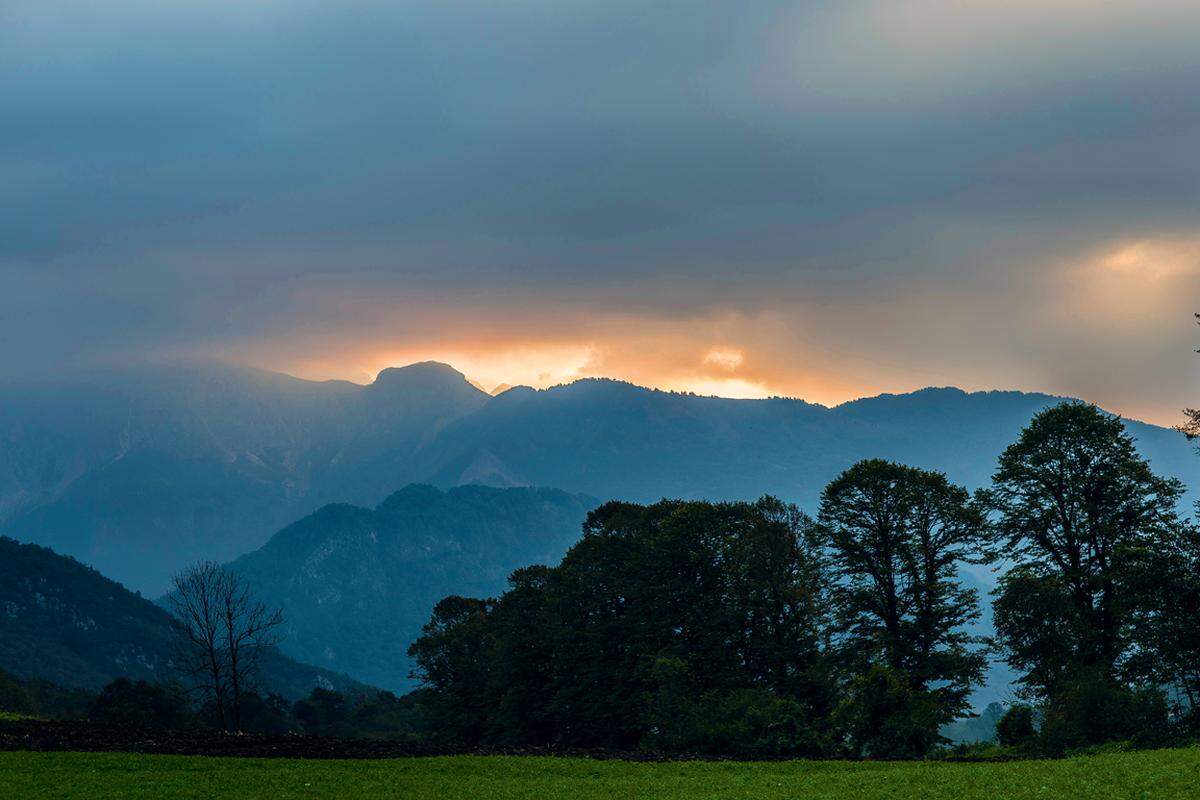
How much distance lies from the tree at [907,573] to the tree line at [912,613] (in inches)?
5.6

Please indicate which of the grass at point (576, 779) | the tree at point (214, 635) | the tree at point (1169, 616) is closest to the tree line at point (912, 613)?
the tree at point (1169, 616)

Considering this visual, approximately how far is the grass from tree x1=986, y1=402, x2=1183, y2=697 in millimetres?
17542

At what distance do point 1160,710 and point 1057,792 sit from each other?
21.4 metres

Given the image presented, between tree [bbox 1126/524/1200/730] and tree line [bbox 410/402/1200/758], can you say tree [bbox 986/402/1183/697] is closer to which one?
tree line [bbox 410/402/1200/758]

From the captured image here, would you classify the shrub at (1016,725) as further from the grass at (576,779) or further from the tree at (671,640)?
the grass at (576,779)

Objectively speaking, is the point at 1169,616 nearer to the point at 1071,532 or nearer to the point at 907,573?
the point at 1071,532

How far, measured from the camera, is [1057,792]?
121 feet

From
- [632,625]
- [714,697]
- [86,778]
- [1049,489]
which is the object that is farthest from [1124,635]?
[86,778]

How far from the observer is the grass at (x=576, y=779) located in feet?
127

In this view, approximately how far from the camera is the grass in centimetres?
3866

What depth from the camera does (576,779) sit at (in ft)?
155

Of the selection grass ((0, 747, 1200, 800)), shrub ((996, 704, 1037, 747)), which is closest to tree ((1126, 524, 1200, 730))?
grass ((0, 747, 1200, 800))

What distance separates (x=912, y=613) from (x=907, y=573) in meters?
2.79

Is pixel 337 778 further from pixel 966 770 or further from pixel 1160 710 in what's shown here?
pixel 1160 710
